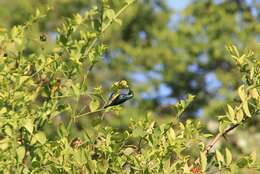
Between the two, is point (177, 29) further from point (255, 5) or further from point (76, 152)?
point (76, 152)

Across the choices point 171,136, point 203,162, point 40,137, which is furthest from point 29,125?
point 203,162

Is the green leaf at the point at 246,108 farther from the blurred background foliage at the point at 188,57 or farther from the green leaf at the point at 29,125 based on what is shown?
the blurred background foliage at the point at 188,57

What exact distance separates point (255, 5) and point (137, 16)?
5.09 meters

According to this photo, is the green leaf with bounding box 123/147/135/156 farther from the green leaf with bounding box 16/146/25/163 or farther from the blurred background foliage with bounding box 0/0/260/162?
the blurred background foliage with bounding box 0/0/260/162

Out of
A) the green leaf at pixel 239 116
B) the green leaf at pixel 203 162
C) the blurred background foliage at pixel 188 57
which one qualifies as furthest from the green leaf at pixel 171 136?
the blurred background foliage at pixel 188 57

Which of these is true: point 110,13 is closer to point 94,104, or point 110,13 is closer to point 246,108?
point 94,104

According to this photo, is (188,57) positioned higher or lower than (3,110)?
higher

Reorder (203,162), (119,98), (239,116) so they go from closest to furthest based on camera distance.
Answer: (203,162), (239,116), (119,98)

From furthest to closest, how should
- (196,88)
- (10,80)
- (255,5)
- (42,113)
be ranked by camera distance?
1. (196,88)
2. (255,5)
3. (10,80)
4. (42,113)

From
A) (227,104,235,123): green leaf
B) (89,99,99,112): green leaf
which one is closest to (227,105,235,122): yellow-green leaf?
(227,104,235,123): green leaf

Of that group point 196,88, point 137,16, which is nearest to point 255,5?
point 196,88

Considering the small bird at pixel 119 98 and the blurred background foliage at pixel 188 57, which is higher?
the blurred background foliage at pixel 188 57

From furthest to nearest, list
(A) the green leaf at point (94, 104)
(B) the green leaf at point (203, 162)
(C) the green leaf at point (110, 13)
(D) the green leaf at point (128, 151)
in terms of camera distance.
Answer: (C) the green leaf at point (110, 13), (A) the green leaf at point (94, 104), (D) the green leaf at point (128, 151), (B) the green leaf at point (203, 162)

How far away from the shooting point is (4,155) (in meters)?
2.36
